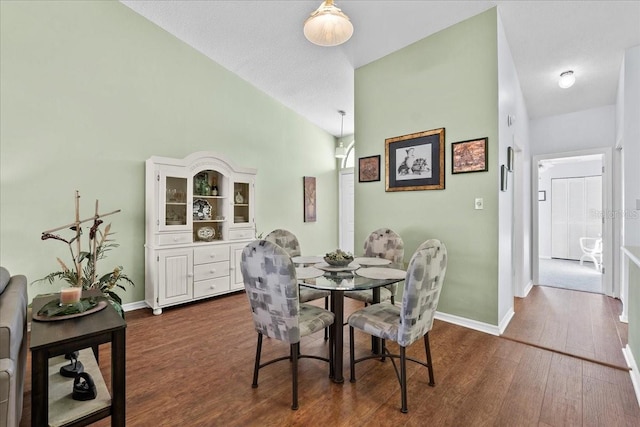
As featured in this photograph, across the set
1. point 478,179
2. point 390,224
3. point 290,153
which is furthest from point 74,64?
point 478,179

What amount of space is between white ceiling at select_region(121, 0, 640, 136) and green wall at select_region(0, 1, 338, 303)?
0.39 meters

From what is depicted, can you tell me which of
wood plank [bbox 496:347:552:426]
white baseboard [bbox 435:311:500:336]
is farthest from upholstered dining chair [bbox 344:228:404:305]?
wood plank [bbox 496:347:552:426]

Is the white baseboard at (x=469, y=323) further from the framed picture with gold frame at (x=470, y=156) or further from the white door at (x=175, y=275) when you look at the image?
the white door at (x=175, y=275)

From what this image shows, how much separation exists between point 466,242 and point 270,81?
356 centimetres

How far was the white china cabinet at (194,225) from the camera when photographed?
11.2 feet

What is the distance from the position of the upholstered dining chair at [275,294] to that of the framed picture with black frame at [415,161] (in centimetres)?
211

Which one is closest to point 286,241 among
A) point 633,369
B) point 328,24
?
point 328,24

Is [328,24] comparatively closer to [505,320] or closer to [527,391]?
[527,391]

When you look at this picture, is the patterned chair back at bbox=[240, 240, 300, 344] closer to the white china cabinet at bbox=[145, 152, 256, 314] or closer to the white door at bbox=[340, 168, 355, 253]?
the white china cabinet at bbox=[145, 152, 256, 314]

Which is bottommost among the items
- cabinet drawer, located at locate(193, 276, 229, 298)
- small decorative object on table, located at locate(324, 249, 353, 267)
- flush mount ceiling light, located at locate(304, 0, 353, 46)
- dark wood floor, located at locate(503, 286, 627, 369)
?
dark wood floor, located at locate(503, 286, 627, 369)

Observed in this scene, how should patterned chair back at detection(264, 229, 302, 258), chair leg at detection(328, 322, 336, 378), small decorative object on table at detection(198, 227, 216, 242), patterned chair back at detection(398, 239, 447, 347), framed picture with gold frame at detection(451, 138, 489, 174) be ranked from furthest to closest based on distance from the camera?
small decorative object on table at detection(198, 227, 216, 242)
patterned chair back at detection(264, 229, 302, 258)
framed picture with gold frame at detection(451, 138, 489, 174)
chair leg at detection(328, 322, 336, 378)
patterned chair back at detection(398, 239, 447, 347)

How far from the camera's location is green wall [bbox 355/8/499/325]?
9.37ft

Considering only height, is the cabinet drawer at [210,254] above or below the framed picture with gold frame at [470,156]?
below

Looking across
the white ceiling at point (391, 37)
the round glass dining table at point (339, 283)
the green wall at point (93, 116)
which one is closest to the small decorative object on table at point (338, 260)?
the round glass dining table at point (339, 283)
